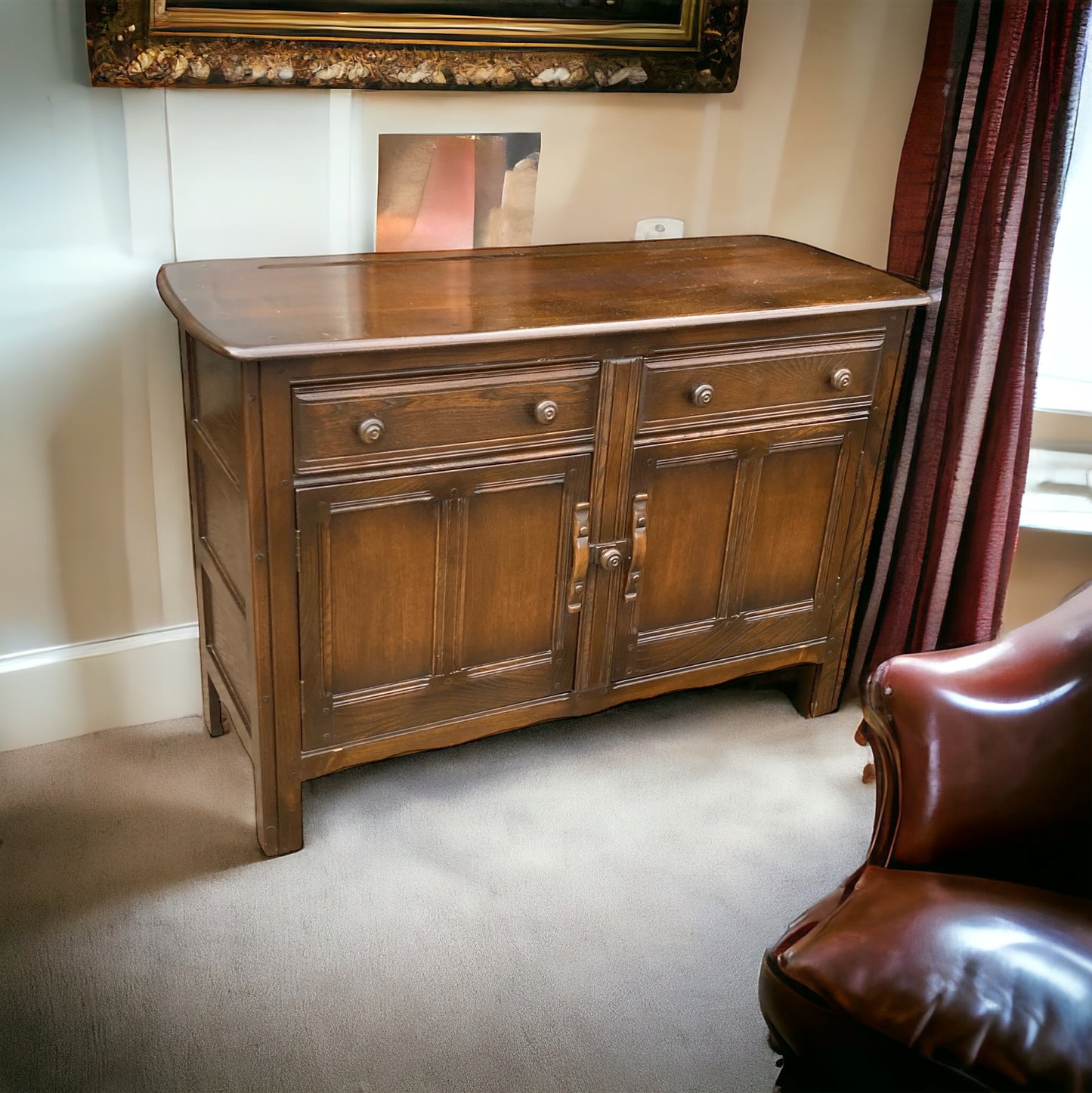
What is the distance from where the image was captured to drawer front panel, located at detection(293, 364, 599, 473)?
1.75 metres

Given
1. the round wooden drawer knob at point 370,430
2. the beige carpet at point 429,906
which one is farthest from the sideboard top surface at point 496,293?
the beige carpet at point 429,906

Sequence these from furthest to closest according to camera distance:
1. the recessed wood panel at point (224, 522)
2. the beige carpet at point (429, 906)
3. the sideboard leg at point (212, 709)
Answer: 1. the sideboard leg at point (212, 709)
2. the recessed wood panel at point (224, 522)
3. the beige carpet at point (429, 906)

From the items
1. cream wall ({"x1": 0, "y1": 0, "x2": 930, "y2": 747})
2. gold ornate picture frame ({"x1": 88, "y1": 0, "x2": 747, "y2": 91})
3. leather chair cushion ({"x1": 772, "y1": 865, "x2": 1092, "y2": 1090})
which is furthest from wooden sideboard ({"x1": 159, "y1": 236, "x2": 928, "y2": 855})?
leather chair cushion ({"x1": 772, "y1": 865, "x2": 1092, "y2": 1090})

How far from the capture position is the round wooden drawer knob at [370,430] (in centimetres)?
177

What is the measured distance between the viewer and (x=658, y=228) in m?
2.47

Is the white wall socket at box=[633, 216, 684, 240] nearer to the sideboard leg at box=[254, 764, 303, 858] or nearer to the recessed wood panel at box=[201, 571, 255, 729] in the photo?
the recessed wood panel at box=[201, 571, 255, 729]

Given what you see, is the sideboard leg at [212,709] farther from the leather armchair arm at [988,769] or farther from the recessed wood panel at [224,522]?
the leather armchair arm at [988,769]

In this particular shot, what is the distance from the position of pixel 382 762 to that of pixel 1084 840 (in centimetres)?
130

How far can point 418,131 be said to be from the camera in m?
2.18

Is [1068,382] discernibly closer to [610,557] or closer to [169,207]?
[610,557]

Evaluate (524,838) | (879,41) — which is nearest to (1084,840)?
(524,838)

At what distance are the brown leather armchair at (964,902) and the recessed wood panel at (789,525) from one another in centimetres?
63

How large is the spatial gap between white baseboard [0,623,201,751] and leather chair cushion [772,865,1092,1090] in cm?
144

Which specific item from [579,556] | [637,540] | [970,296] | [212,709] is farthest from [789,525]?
[212,709]
